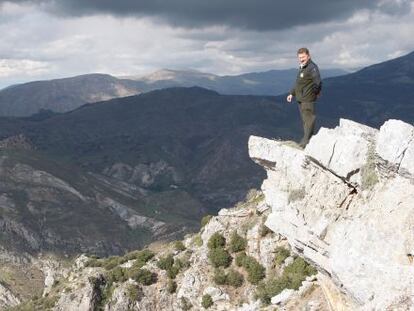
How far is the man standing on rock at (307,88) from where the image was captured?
25297 millimetres

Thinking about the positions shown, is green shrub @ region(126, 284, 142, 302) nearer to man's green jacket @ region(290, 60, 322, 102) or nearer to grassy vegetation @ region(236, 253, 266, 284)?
grassy vegetation @ region(236, 253, 266, 284)

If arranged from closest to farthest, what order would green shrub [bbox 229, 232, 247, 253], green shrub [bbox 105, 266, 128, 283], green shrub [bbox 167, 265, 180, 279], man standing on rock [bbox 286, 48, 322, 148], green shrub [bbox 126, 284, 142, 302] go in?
man standing on rock [bbox 286, 48, 322, 148], green shrub [bbox 229, 232, 247, 253], green shrub [bbox 167, 265, 180, 279], green shrub [bbox 126, 284, 142, 302], green shrub [bbox 105, 266, 128, 283]

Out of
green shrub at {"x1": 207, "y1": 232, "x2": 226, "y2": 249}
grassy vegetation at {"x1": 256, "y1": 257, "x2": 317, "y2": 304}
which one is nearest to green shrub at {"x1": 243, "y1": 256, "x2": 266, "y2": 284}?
grassy vegetation at {"x1": 256, "y1": 257, "x2": 317, "y2": 304}

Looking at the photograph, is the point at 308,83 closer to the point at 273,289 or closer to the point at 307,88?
the point at 307,88

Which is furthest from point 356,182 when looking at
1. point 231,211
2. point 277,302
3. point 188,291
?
point 231,211

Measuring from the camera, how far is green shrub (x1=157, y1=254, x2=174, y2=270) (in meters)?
60.1

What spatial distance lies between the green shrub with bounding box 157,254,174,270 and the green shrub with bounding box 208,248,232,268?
280 inches

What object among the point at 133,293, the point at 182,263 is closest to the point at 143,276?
the point at 133,293

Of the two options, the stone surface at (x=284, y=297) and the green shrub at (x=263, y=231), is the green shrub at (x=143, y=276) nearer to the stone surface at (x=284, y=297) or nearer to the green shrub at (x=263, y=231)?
the green shrub at (x=263, y=231)

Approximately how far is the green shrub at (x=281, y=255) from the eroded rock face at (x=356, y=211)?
69.5 ft

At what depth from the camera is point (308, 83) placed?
1021 inches

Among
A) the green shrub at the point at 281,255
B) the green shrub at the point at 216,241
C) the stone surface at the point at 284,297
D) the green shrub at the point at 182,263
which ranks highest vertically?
the stone surface at the point at 284,297

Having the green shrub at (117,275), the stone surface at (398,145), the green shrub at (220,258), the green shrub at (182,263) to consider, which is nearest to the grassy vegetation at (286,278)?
the green shrub at (220,258)

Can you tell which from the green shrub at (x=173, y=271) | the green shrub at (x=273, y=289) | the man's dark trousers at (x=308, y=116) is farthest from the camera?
the green shrub at (x=173, y=271)
